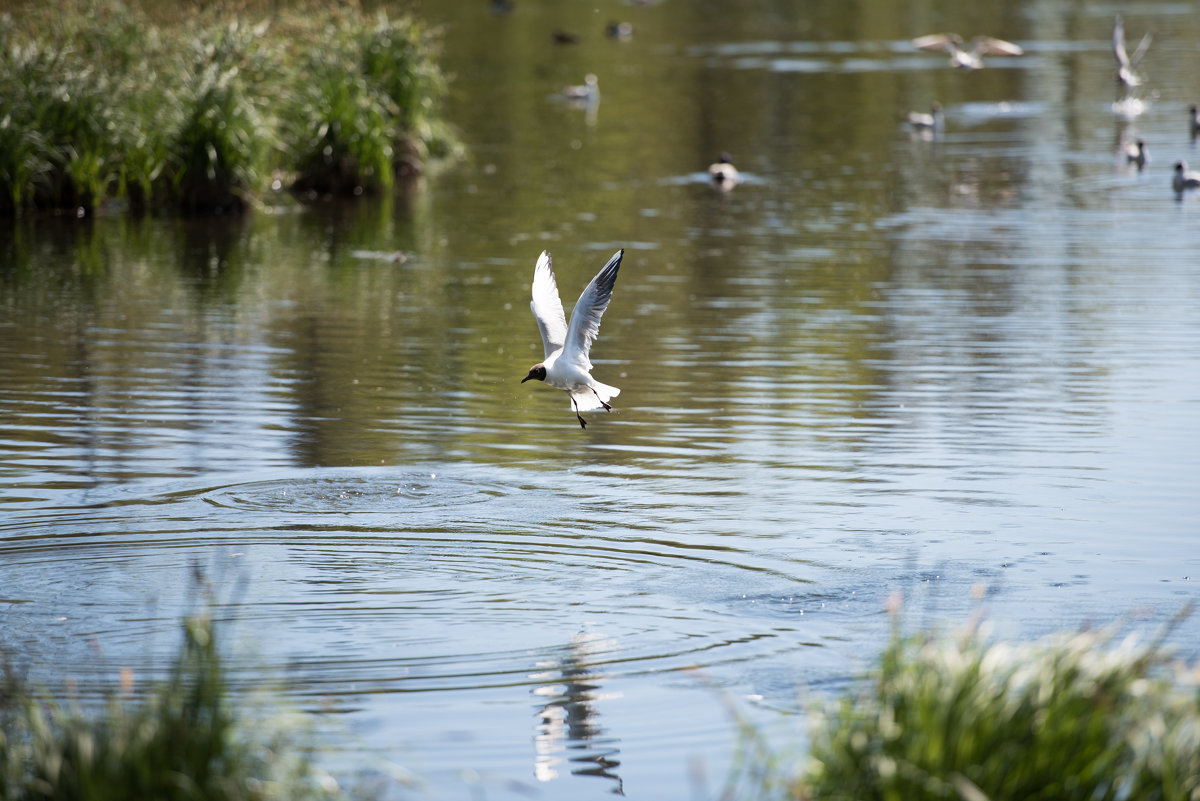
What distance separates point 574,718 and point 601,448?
517 cm

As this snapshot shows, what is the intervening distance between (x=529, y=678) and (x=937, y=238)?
50.0ft

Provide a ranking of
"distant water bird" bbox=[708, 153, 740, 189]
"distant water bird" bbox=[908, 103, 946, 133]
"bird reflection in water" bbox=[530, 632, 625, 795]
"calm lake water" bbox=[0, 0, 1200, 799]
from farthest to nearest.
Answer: "distant water bird" bbox=[908, 103, 946, 133]
"distant water bird" bbox=[708, 153, 740, 189]
"calm lake water" bbox=[0, 0, 1200, 799]
"bird reflection in water" bbox=[530, 632, 625, 795]

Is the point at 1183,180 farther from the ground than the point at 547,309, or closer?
farther from the ground

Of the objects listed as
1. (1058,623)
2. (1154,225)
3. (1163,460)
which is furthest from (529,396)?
(1154,225)

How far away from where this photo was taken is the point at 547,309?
10.9m

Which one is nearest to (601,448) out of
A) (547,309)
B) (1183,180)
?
(547,309)

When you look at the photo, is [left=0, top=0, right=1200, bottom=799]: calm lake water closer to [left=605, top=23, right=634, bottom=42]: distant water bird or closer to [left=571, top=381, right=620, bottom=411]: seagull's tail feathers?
[left=571, top=381, right=620, bottom=411]: seagull's tail feathers

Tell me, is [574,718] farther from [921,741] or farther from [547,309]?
[547,309]

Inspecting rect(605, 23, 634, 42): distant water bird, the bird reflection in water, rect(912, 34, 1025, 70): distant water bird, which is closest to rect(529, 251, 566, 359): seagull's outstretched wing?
the bird reflection in water

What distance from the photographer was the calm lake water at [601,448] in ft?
25.0

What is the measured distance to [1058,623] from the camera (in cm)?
816

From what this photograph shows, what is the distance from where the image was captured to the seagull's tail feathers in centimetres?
999

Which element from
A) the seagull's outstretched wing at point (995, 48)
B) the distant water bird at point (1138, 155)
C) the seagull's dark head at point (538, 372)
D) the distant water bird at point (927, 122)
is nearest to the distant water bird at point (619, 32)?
the seagull's outstretched wing at point (995, 48)

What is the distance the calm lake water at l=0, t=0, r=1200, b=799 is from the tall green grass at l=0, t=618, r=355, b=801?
96 cm
